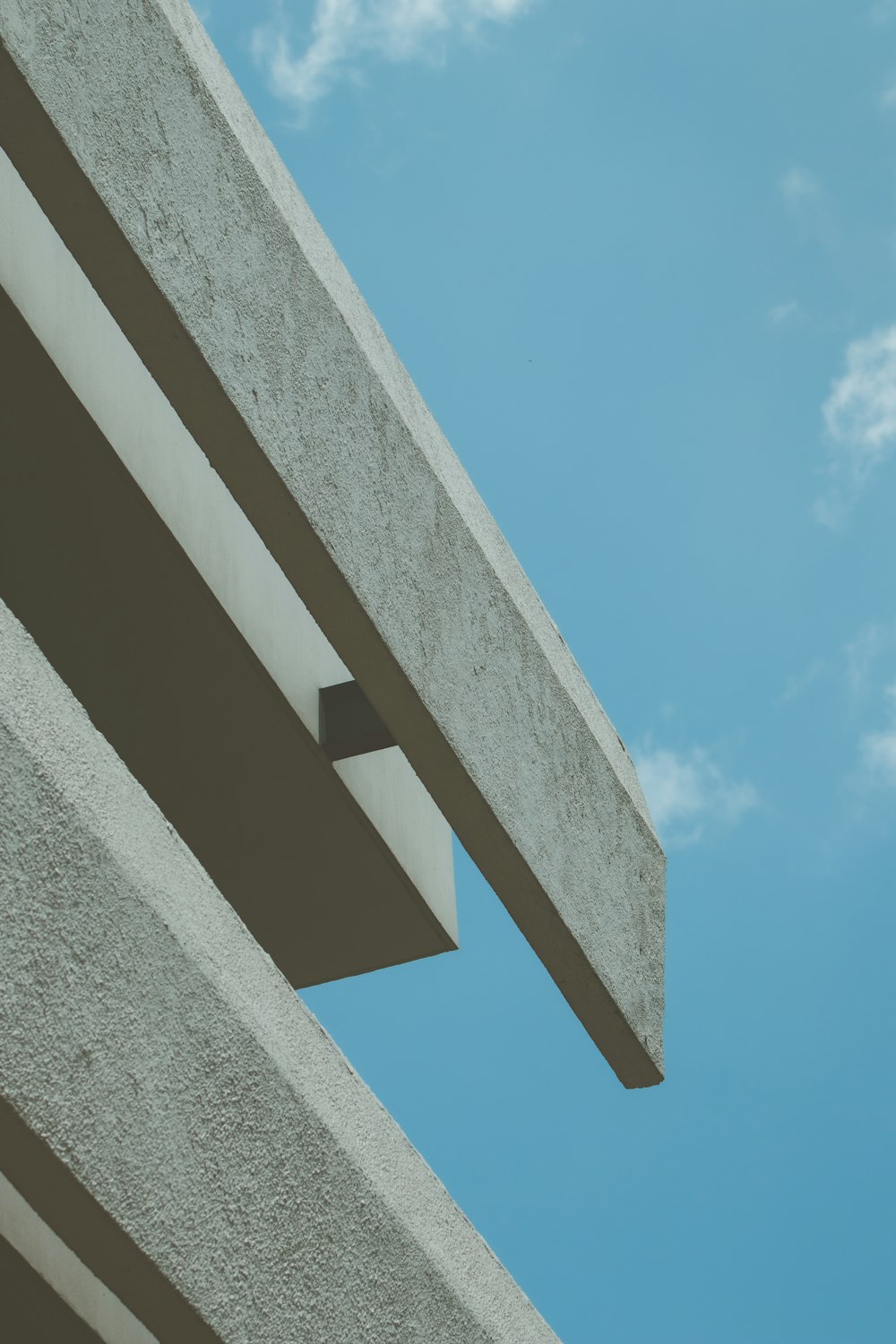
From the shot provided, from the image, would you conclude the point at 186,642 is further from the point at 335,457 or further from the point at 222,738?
the point at 335,457

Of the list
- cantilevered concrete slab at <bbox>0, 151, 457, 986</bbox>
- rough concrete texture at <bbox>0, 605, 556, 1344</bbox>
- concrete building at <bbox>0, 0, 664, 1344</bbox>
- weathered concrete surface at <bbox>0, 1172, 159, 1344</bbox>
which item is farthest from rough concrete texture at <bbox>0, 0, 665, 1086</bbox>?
weathered concrete surface at <bbox>0, 1172, 159, 1344</bbox>

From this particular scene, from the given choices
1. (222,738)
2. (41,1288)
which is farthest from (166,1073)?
(222,738)

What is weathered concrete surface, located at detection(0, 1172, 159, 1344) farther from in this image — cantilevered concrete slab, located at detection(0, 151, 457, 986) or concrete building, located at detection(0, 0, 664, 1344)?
cantilevered concrete slab, located at detection(0, 151, 457, 986)

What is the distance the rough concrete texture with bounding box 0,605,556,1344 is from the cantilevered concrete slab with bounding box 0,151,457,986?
7.87 feet

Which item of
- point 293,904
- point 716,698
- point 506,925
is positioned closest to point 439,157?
point 716,698

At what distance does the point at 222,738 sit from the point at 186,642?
2.13ft

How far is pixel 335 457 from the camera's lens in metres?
5.09

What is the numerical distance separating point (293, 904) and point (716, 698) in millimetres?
34545

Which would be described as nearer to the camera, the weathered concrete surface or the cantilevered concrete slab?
the weathered concrete surface

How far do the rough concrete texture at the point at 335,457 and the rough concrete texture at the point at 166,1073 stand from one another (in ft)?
4.58

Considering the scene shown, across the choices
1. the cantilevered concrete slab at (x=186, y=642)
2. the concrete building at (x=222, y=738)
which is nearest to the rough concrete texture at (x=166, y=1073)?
the concrete building at (x=222, y=738)

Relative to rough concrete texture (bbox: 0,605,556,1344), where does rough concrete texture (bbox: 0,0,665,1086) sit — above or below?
above

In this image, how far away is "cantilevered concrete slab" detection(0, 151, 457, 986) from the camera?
5633 millimetres

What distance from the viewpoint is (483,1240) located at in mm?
5160
